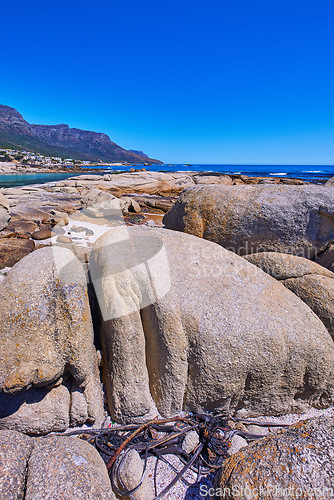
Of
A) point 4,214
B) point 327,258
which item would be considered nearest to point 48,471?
point 327,258

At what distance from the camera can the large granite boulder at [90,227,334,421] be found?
2.51 meters

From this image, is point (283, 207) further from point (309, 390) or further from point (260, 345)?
point (309, 390)

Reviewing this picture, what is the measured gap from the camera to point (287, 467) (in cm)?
152

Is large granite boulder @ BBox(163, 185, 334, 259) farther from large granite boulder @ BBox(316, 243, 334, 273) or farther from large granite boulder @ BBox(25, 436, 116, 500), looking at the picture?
large granite boulder @ BBox(25, 436, 116, 500)

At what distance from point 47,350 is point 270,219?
3.09 metres

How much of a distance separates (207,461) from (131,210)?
11.4m

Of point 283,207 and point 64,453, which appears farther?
point 283,207

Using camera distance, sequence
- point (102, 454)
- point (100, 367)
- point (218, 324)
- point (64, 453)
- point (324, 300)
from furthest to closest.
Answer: point (324, 300) < point (100, 367) < point (218, 324) < point (102, 454) < point (64, 453)

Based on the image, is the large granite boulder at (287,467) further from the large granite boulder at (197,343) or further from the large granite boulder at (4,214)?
the large granite boulder at (4,214)

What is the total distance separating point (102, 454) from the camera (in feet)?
7.43

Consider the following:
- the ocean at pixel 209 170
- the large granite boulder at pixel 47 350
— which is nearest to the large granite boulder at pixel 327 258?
the large granite boulder at pixel 47 350

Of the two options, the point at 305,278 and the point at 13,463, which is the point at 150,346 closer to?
the point at 13,463

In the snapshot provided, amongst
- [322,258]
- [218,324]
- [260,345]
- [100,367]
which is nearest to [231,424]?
[260,345]

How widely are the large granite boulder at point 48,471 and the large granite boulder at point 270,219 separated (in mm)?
2863
